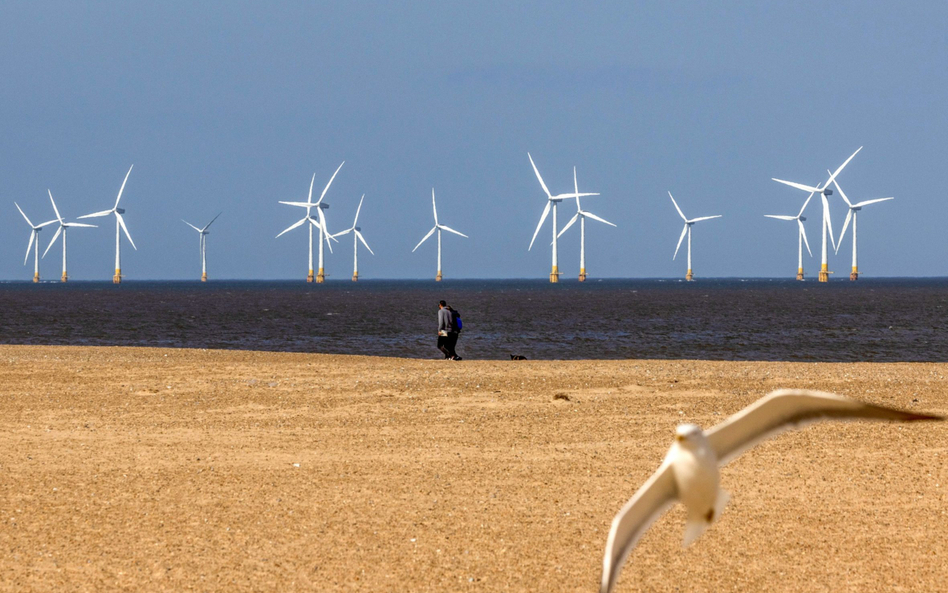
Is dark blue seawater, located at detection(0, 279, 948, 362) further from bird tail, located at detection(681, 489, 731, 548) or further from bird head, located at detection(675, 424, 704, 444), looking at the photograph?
bird head, located at detection(675, 424, 704, 444)

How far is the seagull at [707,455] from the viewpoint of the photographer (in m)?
5.56

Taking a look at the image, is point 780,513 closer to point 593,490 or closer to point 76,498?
point 593,490

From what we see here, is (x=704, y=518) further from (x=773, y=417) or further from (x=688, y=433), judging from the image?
(x=773, y=417)

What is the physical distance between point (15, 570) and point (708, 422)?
12.6 metres

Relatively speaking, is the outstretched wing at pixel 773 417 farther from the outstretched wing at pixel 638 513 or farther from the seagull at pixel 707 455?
the outstretched wing at pixel 638 513

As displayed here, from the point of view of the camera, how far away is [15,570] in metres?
9.84

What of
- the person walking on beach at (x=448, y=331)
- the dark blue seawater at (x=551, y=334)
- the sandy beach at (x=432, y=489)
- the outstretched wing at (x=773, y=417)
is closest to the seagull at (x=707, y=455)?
the outstretched wing at (x=773, y=417)

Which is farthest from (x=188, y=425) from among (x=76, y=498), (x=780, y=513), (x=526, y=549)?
(x=780, y=513)

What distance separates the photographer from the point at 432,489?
43.8ft

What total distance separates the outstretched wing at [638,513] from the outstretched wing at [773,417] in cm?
40

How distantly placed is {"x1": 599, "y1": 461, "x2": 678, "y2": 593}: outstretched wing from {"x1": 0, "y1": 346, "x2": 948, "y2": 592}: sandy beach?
4031 mm

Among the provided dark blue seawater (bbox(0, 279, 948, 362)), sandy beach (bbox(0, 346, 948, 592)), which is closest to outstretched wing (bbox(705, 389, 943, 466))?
sandy beach (bbox(0, 346, 948, 592))

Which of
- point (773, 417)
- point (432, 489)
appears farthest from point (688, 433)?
point (432, 489)

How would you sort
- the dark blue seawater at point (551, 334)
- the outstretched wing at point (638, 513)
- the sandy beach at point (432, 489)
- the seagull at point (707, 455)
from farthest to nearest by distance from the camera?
the dark blue seawater at point (551, 334), the sandy beach at point (432, 489), the seagull at point (707, 455), the outstretched wing at point (638, 513)
